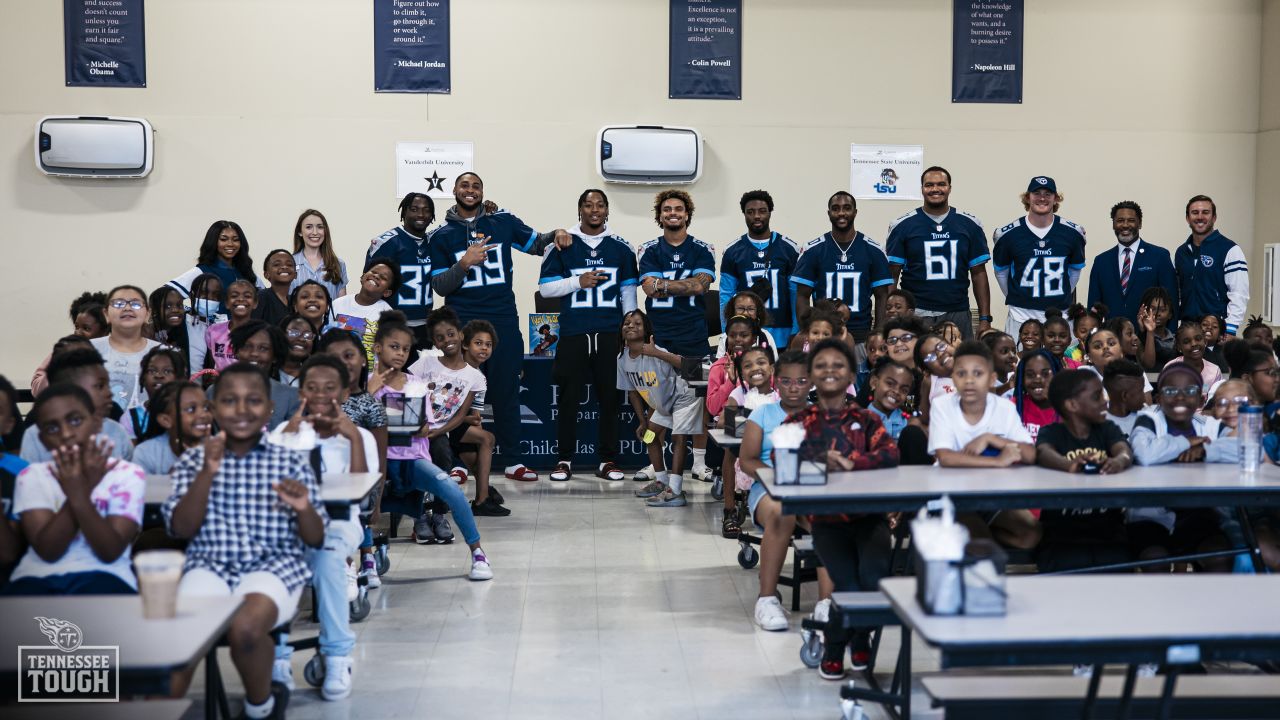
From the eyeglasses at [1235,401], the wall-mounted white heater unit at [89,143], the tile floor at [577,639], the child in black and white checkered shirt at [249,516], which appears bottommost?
the tile floor at [577,639]

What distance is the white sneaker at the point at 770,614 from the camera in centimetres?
471

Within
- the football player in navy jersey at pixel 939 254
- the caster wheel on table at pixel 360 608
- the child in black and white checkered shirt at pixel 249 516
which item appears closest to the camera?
the child in black and white checkered shirt at pixel 249 516

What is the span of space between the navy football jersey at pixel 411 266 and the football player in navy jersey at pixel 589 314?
0.79m

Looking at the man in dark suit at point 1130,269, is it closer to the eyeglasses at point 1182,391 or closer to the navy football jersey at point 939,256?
the navy football jersey at point 939,256

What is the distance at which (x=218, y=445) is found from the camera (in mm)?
3365

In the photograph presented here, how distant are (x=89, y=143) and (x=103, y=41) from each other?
837mm

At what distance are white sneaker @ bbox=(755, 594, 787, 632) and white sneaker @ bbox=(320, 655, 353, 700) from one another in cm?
166

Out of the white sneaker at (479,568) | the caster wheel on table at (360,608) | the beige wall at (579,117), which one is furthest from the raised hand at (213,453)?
the beige wall at (579,117)

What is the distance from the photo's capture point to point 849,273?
7.93 metres

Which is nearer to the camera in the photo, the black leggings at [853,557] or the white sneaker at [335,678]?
the white sneaker at [335,678]

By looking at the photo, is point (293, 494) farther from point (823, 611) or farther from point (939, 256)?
point (939, 256)

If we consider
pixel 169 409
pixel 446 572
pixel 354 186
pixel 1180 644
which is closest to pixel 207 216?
pixel 354 186

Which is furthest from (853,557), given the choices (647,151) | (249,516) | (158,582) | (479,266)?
(647,151)

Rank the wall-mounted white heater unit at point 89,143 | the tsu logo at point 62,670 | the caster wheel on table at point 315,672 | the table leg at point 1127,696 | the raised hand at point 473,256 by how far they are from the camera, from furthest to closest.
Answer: the wall-mounted white heater unit at point 89,143 → the raised hand at point 473,256 → the caster wheel on table at point 315,672 → the table leg at point 1127,696 → the tsu logo at point 62,670
